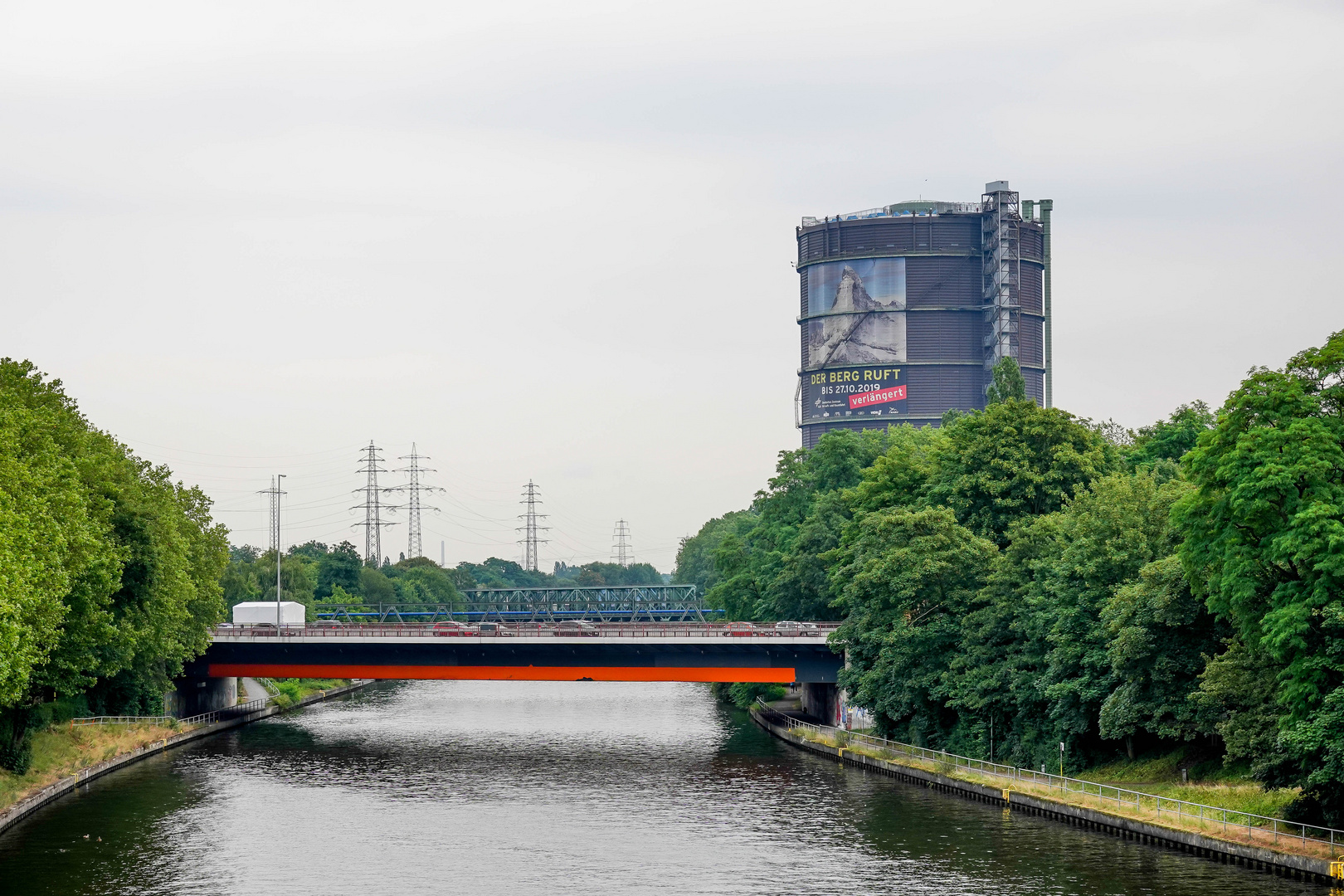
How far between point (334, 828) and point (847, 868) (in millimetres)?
23271

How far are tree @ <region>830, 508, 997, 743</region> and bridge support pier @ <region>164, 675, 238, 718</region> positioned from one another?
48641 millimetres

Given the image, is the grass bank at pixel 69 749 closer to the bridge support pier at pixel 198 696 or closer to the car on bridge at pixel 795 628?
the bridge support pier at pixel 198 696

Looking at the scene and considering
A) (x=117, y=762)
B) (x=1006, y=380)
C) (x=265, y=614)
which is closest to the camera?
(x=117, y=762)

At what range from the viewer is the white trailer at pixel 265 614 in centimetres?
13362

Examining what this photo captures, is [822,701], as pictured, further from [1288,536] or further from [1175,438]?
[1288,536]

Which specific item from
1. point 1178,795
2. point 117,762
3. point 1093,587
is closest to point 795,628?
point 1093,587

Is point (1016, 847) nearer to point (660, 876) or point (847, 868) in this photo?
point (847, 868)

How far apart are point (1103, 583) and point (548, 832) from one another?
27.9 metres

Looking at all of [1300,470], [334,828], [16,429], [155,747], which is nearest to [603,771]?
[334,828]

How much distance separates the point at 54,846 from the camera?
196 feet

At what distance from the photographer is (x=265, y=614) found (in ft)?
442

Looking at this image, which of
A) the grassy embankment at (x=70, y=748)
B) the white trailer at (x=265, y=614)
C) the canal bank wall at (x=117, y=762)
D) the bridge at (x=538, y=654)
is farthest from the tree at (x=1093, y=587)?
the white trailer at (x=265, y=614)

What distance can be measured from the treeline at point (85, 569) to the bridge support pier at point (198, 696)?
5.41 m

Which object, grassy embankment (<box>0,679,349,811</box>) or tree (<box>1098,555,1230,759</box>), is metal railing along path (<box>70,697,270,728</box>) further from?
tree (<box>1098,555,1230,759</box>)
